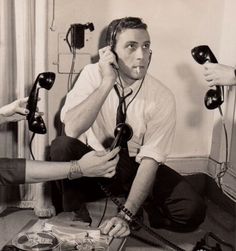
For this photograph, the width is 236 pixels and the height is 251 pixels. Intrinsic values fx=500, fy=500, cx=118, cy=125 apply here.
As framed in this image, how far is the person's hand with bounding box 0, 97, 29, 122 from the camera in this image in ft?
3.93

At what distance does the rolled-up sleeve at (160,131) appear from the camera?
124cm

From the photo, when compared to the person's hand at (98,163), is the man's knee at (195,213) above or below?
below

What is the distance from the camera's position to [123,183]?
4.20ft

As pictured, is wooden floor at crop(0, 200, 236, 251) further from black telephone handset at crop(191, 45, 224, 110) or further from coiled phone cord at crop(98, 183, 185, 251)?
black telephone handset at crop(191, 45, 224, 110)

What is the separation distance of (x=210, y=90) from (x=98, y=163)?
32 cm

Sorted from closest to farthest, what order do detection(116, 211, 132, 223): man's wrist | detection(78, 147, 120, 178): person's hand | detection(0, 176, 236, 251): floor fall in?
detection(78, 147, 120, 178): person's hand
detection(116, 211, 132, 223): man's wrist
detection(0, 176, 236, 251): floor

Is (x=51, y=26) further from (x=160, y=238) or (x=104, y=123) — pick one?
(x=160, y=238)

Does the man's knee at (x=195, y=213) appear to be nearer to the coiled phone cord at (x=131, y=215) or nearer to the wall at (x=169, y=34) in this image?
the coiled phone cord at (x=131, y=215)

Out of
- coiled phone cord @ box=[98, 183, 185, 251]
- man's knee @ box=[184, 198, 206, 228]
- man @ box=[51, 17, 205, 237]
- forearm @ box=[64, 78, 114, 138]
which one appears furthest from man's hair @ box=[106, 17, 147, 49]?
man's knee @ box=[184, 198, 206, 228]

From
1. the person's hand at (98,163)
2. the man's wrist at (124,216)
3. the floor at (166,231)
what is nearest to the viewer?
the person's hand at (98,163)

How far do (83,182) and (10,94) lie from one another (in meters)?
0.30

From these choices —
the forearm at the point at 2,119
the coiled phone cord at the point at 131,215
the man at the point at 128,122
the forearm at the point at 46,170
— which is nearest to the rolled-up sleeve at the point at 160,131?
the man at the point at 128,122

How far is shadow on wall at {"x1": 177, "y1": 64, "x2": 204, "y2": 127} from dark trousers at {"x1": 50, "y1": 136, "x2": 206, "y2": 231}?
0.15 m

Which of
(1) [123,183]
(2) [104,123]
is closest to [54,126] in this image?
(2) [104,123]
